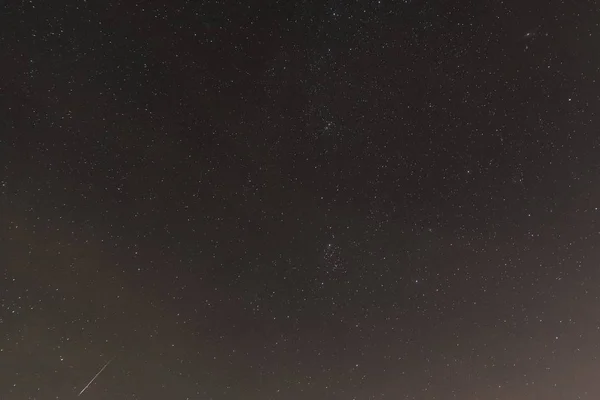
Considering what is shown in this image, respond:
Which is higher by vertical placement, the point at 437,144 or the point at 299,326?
the point at 437,144

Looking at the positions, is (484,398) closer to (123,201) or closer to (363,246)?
(363,246)

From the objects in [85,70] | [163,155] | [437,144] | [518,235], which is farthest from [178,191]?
[518,235]

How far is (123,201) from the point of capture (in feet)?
1.59

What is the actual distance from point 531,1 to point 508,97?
10 cm

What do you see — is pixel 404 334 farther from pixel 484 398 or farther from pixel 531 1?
pixel 531 1

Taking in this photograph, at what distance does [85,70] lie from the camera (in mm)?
458

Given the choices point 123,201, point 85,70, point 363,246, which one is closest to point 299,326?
point 363,246

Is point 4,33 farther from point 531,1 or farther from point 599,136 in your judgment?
point 599,136

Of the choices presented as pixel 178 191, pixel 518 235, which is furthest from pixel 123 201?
pixel 518 235

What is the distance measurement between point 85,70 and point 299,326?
1.13 feet

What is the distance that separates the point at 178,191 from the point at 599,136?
1.57 ft

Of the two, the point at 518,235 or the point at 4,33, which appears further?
the point at 518,235

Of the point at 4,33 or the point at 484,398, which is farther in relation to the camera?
the point at 484,398

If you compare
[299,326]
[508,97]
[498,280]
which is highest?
[508,97]
